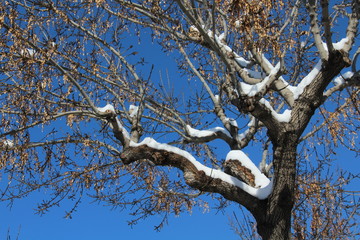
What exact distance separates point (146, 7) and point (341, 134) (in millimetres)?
4572

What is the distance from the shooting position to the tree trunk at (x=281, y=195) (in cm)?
658

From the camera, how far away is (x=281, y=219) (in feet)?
21.8

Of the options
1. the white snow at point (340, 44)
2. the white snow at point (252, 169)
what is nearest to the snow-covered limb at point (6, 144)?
the white snow at point (252, 169)

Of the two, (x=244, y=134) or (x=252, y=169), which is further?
(x=244, y=134)

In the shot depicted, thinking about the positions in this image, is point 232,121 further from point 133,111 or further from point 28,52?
point 28,52

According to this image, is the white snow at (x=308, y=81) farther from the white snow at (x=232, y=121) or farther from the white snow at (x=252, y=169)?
the white snow at (x=232, y=121)

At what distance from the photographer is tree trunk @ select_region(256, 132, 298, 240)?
6.58 meters

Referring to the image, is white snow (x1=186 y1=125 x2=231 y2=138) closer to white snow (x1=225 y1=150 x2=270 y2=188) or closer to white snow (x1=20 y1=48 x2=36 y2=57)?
white snow (x1=225 y1=150 x2=270 y2=188)

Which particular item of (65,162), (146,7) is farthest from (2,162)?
(146,7)

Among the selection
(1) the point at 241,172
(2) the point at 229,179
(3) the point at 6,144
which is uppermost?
(3) the point at 6,144

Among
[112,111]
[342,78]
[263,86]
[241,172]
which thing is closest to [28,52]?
[112,111]

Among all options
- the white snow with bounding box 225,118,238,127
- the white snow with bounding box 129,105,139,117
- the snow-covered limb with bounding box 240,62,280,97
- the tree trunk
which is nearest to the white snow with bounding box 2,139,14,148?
the white snow with bounding box 129,105,139,117

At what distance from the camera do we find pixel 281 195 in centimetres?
655

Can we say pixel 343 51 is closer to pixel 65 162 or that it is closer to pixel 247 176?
pixel 247 176
